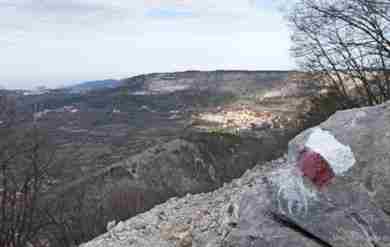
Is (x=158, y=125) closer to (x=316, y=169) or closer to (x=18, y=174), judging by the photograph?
(x=18, y=174)


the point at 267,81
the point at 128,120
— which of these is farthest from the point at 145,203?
the point at 267,81

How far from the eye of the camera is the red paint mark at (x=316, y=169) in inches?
216

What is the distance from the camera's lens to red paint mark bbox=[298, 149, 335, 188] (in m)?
5.50

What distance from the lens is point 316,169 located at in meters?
5.55

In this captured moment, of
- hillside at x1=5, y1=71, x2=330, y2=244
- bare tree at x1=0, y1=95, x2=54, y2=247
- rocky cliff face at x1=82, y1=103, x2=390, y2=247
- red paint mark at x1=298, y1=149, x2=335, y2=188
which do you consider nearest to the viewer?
rocky cliff face at x1=82, y1=103, x2=390, y2=247

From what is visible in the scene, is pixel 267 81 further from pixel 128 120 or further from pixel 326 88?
pixel 326 88

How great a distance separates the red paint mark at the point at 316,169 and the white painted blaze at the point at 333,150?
6 cm

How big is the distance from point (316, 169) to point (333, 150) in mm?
338

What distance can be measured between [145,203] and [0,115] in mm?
5733

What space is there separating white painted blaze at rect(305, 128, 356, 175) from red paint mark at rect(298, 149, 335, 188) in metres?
0.06

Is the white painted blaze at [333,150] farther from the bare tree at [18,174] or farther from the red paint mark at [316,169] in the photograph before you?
the bare tree at [18,174]

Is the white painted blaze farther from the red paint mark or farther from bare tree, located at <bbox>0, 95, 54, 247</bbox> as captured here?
bare tree, located at <bbox>0, 95, 54, 247</bbox>

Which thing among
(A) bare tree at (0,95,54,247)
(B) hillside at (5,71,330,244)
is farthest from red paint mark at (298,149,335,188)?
(B) hillside at (5,71,330,244)

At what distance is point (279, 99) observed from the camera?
4427 inches
